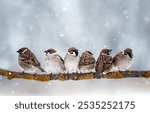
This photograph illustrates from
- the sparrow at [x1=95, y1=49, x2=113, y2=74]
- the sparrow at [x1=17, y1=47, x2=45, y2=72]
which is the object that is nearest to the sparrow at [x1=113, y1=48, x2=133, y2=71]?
the sparrow at [x1=95, y1=49, x2=113, y2=74]

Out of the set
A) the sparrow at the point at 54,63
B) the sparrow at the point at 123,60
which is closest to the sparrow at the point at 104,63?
the sparrow at the point at 123,60

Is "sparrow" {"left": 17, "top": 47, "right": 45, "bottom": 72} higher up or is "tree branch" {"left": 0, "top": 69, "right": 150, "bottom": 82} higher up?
"sparrow" {"left": 17, "top": 47, "right": 45, "bottom": 72}

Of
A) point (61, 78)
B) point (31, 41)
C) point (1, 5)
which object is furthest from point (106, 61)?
point (1, 5)

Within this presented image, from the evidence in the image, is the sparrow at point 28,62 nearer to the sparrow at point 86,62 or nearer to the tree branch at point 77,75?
the tree branch at point 77,75

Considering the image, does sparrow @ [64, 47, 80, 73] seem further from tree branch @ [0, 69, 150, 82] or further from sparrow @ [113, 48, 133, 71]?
sparrow @ [113, 48, 133, 71]

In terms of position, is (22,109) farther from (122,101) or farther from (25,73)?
(122,101)

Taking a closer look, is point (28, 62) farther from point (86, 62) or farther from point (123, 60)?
point (123, 60)

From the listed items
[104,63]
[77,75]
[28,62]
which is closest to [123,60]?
[104,63]
